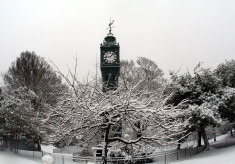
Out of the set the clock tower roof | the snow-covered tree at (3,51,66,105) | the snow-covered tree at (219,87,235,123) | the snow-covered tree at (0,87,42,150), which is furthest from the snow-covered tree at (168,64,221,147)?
the snow-covered tree at (3,51,66,105)

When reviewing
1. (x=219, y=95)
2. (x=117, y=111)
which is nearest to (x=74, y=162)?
(x=117, y=111)

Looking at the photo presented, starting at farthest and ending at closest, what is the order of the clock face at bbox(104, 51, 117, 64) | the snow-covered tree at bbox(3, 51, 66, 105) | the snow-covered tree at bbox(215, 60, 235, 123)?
the clock face at bbox(104, 51, 117, 64)
the snow-covered tree at bbox(3, 51, 66, 105)
the snow-covered tree at bbox(215, 60, 235, 123)

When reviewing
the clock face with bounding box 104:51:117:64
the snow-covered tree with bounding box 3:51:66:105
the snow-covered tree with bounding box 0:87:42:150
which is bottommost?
the snow-covered tree with bounding box 0:87:42:150

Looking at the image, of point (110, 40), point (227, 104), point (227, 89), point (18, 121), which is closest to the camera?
point (18, 121)

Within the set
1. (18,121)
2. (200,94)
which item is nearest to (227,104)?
(200,94)

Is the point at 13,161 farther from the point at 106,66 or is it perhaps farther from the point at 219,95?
the point at 219,95

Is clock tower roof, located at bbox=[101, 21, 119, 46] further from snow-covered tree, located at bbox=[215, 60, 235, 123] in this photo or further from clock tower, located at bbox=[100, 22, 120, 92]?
snow-covered tree, located at bbox=[215, 60, 235, 123]

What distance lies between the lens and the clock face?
2008cm

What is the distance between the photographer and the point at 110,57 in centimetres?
2017

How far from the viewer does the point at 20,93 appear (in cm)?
1487

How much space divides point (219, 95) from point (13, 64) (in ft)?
64.6

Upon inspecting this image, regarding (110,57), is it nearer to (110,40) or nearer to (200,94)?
(110,40)

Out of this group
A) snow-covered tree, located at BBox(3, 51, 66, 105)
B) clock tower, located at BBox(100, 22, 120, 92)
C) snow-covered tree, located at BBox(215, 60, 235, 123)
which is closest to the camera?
snow-covered tree, located at BBox(215, 60, 235, 123)

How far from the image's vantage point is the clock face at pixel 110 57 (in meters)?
20.1
